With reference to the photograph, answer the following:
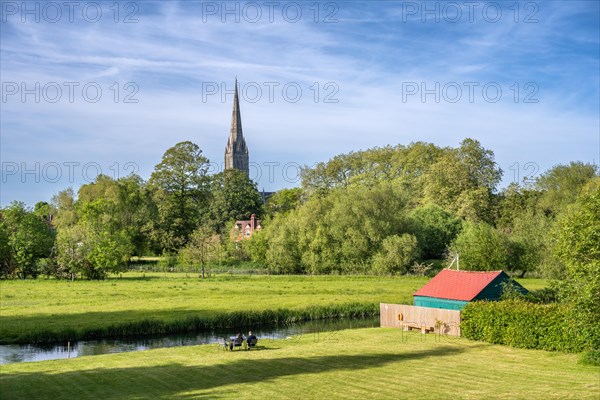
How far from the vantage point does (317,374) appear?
76.5 ft

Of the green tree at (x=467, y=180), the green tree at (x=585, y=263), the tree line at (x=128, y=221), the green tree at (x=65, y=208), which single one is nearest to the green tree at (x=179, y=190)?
the tree line at (x=128, y=221)

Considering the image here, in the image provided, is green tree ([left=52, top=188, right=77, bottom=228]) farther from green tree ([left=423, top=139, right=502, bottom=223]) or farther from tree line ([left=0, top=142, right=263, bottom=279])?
green tree ([left=423, top=139, right=502, bottom=223])

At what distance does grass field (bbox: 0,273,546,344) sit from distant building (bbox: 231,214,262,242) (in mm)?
31802

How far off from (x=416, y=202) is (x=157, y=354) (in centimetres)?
7183

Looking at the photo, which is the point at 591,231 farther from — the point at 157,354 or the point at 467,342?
the point at 157,354

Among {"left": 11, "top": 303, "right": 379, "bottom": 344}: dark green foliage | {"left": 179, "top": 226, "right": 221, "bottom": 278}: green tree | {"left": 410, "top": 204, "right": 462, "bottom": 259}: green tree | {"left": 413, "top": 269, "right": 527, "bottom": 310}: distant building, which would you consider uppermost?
{"left": 410, "top": 204, "right": 462, "bottom": 259}: green tree

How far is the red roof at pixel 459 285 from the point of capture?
1400 inches

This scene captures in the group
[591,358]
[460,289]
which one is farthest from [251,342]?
[591,358]

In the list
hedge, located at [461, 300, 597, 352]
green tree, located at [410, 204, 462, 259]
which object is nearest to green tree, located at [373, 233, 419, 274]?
green tree, located at [410, 204, 462, 259]

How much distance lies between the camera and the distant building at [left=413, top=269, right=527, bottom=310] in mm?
35469

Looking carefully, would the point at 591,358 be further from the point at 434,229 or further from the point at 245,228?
the point at 245,228

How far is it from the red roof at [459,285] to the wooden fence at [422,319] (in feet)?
7.24

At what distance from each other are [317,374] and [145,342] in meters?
15.5

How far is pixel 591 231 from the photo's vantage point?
985 inches
